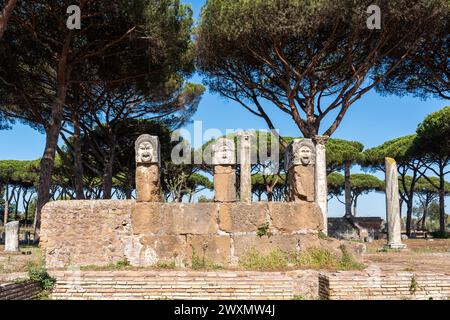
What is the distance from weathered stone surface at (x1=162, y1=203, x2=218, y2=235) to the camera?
752 centimetres

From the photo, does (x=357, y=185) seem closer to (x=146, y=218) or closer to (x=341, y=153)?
(x=341, y=153)

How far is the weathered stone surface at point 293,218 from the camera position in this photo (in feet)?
24.7

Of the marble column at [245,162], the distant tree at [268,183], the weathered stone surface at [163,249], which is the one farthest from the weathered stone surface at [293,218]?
the distant tree at [268,183]

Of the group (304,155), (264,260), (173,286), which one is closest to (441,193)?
(304,155)

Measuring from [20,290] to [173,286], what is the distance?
185 cm

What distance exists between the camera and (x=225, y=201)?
25.2 ft

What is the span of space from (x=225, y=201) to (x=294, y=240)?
1346 mm

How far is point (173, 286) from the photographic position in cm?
580

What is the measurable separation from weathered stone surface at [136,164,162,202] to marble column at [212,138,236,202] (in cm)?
103

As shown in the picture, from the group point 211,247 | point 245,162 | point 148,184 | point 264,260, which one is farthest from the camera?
point 245,162

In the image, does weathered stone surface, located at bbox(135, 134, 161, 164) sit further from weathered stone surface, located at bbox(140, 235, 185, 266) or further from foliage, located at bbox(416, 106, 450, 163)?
foliage, located at bbox(416, 106, 450, 163)
